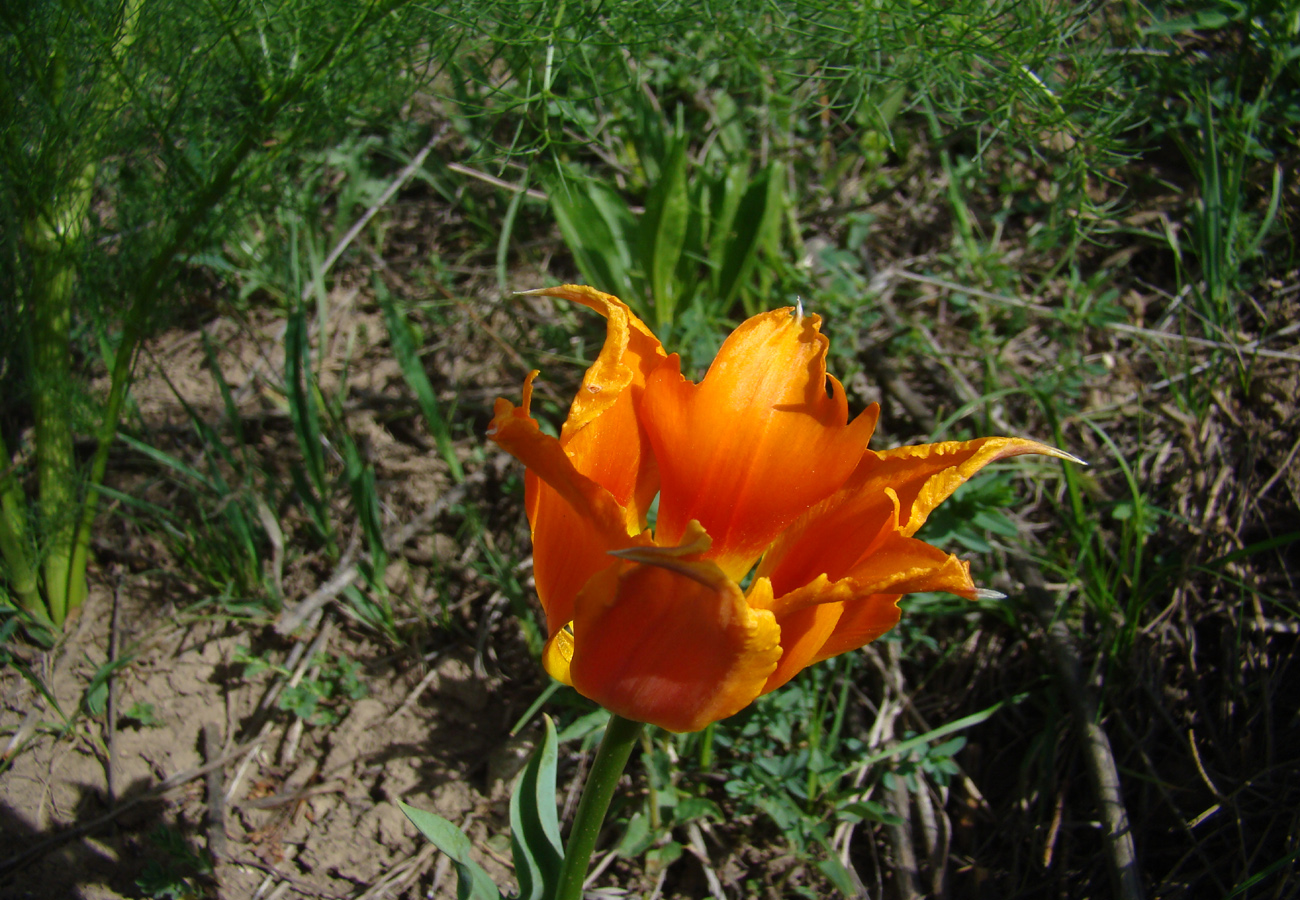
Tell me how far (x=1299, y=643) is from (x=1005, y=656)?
0.53 meters

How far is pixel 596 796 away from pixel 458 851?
0.94 feet

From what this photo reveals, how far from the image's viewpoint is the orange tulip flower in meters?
0.81

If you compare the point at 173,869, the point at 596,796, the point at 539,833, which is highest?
the point at 596,796

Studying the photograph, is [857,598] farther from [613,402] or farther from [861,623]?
[613,402]

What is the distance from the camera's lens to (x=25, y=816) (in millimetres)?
1699

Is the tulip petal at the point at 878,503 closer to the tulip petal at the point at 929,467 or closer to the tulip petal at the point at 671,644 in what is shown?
the tulip petal at the point at 929,467

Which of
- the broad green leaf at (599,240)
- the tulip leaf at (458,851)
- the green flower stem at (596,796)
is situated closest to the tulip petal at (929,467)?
the green flower stem at (596,796)

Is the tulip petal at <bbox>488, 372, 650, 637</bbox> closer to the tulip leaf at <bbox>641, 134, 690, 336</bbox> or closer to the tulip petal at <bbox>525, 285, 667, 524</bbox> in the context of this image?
the tulip petal at <bbox>525, 285, 667, 524</bbox>

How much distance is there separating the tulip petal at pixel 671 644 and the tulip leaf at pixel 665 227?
1.50 m

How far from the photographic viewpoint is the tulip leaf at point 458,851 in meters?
1.14

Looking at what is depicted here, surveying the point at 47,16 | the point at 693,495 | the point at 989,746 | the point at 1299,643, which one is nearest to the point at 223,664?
the point at 47,16

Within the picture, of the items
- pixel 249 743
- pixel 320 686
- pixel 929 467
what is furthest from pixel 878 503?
pixel 249 743

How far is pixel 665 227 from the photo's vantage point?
2268 mm

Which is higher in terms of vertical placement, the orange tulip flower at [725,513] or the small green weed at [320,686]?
the orange tulip flower at [725,513]
